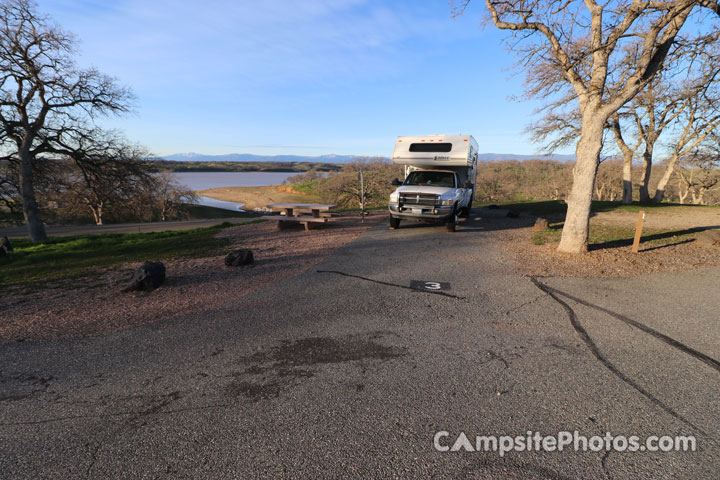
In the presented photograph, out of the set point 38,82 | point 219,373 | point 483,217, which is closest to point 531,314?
point 219,373

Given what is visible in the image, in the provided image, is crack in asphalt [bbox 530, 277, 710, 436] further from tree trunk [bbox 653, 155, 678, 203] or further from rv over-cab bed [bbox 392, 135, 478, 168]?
tree trunk [bbox 653, 155, 678, 203]

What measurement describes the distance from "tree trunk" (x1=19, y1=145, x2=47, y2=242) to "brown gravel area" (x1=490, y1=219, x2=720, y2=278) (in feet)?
63.9

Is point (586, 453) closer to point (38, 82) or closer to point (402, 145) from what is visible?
point (402, 145)

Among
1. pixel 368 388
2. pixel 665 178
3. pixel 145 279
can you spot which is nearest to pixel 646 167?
pixel 665 178

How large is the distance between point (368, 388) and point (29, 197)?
62.1ft

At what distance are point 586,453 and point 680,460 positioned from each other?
0.63 meters

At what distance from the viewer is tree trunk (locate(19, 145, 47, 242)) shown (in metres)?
14.2

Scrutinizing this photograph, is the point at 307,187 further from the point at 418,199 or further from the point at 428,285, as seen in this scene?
the point at 428,285

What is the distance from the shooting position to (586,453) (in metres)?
2.41

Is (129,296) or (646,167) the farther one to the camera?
(646,167)

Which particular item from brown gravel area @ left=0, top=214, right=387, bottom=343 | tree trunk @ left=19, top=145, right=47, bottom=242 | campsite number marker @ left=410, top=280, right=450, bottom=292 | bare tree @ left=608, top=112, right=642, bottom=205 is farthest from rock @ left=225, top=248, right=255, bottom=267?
bare tree @ left=608, top=112, right=642, bottom=205

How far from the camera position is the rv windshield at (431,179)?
11641 millimetres

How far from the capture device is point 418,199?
10.6 m

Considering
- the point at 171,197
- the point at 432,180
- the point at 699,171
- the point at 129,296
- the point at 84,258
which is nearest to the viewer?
the point at 129,296
